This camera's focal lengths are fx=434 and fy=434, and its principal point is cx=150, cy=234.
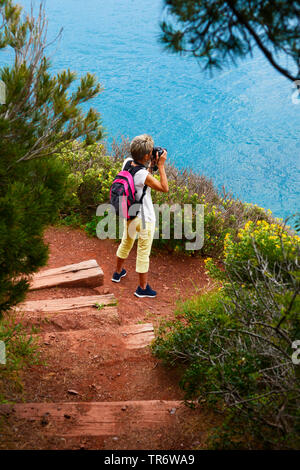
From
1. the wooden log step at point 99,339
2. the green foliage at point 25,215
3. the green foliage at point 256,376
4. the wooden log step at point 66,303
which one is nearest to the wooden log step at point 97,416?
the green foliage at point 256,376

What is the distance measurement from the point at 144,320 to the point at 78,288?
82 cm

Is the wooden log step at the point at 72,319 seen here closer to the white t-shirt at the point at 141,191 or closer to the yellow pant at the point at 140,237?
the yellow pant at the point at 140,237

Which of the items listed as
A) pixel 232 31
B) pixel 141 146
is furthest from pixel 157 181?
pixel 232 31

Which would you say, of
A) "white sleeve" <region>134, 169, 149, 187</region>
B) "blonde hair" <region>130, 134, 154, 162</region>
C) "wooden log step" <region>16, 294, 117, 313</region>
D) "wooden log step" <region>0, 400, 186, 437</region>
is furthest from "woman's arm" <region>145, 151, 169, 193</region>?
"wooden log step" <region>0, 400, 186, 437</region>

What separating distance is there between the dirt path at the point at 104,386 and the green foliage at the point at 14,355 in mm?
77

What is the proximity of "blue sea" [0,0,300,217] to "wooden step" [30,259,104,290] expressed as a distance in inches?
341

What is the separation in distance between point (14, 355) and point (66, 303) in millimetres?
1016

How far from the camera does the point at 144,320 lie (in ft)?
14.2

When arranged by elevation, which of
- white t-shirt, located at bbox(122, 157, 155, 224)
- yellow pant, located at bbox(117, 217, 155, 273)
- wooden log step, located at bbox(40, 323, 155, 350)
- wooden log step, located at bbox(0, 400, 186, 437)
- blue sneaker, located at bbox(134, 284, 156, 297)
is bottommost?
blue sneaker, located at bbox(134, 284, 156, 297)

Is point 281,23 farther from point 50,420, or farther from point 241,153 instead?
point 241,153

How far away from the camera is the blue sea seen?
44.1 ft

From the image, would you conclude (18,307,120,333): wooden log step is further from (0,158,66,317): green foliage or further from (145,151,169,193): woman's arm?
(145,151,169,193): woman's arm

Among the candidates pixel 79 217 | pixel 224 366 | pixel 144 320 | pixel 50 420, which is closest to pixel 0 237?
pixel 50 420

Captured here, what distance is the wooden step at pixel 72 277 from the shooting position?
4543 millimetres
